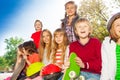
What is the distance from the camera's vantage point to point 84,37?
273 cm

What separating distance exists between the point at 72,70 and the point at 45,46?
66 centimetres

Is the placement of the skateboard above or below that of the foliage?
below

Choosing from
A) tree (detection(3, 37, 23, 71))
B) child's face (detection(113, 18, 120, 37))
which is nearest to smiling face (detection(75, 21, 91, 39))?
child's face (detection(113, 18, 120, 37))

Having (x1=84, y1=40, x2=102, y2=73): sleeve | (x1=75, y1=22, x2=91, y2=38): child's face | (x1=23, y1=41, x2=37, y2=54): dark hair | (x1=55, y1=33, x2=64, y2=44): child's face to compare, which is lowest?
(x1=84, y1=40, x2=102, y2=73): sleeve

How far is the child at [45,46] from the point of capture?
3217 millimetres

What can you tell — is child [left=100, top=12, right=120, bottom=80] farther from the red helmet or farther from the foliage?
the foliage

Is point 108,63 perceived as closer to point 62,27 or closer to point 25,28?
point 62,27

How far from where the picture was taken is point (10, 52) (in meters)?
3.71

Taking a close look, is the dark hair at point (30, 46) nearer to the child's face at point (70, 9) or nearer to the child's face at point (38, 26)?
the child's face at point (38, 26)

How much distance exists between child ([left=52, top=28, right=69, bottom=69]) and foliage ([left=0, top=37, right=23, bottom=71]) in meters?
0.59

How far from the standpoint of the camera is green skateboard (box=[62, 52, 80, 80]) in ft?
8.79

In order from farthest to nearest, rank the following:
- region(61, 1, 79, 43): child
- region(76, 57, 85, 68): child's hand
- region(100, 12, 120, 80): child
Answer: region(61, 1, 79, 43): child, region(76, 57, 85, 68): child's hand, region(100, 12, 120, 80): child

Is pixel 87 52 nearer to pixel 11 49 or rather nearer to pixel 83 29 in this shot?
pixel 83 29

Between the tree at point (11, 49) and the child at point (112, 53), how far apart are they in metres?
1.18
